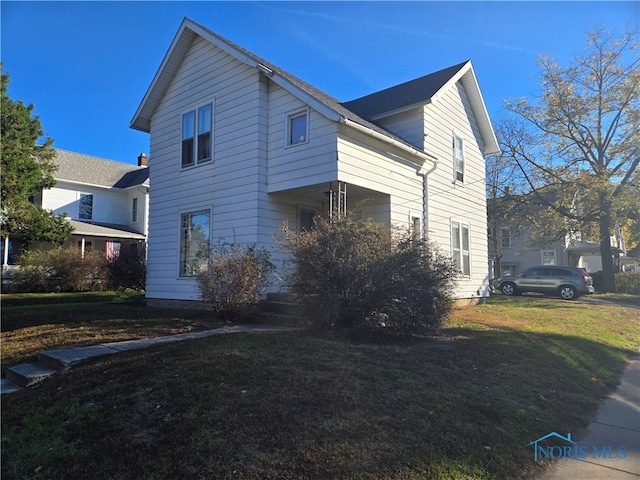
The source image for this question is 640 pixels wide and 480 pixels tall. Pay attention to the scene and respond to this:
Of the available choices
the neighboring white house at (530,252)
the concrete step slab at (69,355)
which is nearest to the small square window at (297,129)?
A: the concrete step slab at (69,355)

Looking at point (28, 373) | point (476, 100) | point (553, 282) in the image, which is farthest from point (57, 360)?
point (553, 282)

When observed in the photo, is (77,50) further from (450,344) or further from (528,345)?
(528,345)

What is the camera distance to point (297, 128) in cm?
1052

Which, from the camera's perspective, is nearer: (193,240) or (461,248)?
(193,240)

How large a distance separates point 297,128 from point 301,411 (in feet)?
26.6

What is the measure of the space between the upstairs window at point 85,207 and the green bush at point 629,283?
1317 inches

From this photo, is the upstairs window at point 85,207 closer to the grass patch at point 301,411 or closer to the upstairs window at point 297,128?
the upstairs window at point 297,128

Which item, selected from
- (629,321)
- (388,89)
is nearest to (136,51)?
(388,89)

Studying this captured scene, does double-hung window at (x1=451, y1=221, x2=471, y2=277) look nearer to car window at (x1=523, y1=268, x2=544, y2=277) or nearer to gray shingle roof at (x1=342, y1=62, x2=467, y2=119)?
gray shingle roof at (x1=342, y1=62, x2=467, y2=119)

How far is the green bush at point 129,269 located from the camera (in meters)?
15.2

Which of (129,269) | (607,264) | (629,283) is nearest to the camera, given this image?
(129,269)

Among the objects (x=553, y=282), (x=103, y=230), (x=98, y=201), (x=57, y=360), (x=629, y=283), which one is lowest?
(x=57, y=360)

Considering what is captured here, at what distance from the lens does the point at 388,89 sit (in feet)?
50.5

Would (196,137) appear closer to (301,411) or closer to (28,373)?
(28,373)
